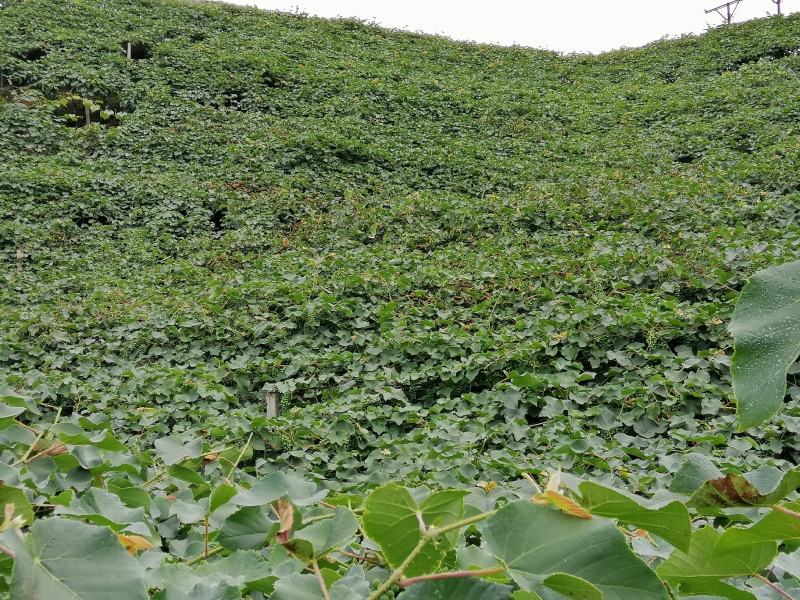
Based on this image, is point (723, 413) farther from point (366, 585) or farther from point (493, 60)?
point (493, 60)

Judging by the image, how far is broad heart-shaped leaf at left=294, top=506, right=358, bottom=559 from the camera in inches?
26.6

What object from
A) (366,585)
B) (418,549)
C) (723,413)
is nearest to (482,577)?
(418,549)

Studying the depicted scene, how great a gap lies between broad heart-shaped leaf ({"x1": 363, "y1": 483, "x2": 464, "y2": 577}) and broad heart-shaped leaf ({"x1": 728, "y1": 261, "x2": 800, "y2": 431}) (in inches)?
9.5

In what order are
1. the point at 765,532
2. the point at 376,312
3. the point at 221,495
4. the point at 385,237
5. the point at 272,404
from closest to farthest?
the point at 765,532 < the point at 221,495 < the point at 272,404 < the point at 376,312 < the point at 385,237

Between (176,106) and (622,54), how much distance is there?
9028 millimetres

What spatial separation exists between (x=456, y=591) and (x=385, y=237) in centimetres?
597

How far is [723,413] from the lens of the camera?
3094 millimetres

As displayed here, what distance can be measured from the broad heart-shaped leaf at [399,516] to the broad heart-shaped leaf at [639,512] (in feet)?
0.36

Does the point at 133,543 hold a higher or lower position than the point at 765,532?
lower

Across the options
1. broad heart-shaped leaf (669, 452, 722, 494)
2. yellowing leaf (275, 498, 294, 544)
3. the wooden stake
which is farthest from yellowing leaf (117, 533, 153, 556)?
the wooden stake

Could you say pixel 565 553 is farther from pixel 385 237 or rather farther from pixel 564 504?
pixel 385 237

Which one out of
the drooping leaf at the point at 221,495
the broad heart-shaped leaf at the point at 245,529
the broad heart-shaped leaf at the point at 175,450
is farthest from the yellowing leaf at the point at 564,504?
the broad heart-shaped leaf at the point at 175,450

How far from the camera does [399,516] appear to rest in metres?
0.52

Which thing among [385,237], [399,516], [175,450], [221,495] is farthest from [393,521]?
[385,237]
